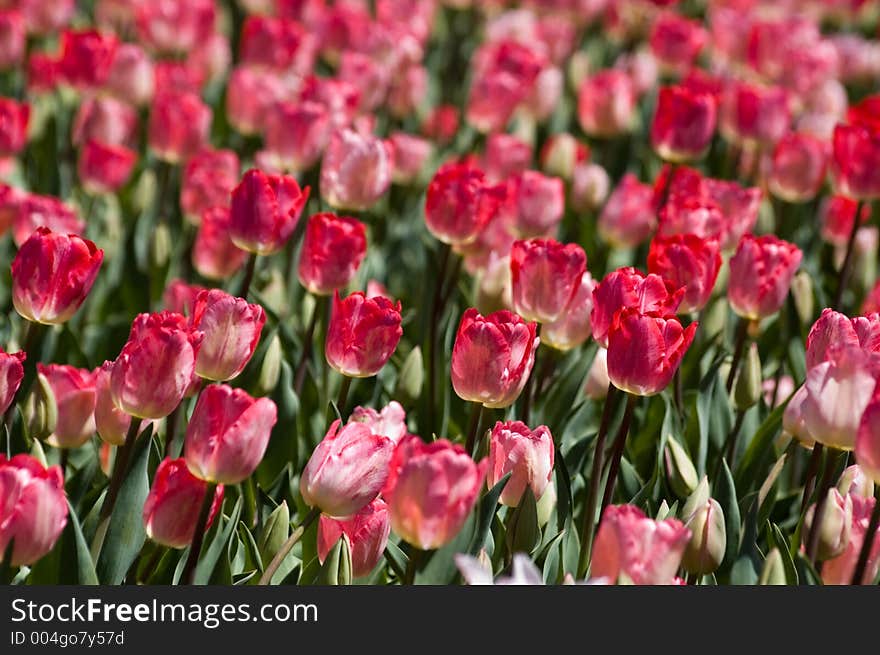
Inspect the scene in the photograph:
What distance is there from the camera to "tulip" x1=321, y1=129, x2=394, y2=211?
262 centimetres

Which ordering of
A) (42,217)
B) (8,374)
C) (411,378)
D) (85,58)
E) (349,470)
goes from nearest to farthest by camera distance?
(349,470)
(8,374)
(411,378)
(42,217)
(85,58)

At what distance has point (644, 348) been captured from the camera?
1.76 metres

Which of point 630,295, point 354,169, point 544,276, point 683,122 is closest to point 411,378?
point 544,276

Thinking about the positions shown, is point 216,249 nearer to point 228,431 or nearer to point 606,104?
point 228,431

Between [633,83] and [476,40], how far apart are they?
105 centimetres

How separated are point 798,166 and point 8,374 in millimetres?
2116

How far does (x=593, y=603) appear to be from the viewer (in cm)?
149

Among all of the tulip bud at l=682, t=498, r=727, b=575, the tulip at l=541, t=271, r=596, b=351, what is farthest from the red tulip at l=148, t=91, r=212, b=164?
the tulip bud at l=682, t=498, r=727, b=575

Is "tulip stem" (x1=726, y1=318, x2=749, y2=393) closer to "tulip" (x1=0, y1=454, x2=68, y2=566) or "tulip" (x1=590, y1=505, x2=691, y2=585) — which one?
"tulip" (x1=590, y1=505, x2=691, y2=585)

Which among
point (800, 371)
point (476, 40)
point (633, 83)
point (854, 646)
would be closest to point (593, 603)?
point (854, 646)

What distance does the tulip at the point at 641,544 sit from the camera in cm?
150

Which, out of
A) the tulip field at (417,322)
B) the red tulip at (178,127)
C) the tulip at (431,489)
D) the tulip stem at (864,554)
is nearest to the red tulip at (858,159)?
the tulip field at (417,322)

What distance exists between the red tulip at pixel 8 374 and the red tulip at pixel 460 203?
943 millimetres

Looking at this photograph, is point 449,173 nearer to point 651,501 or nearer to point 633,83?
point 651,501
